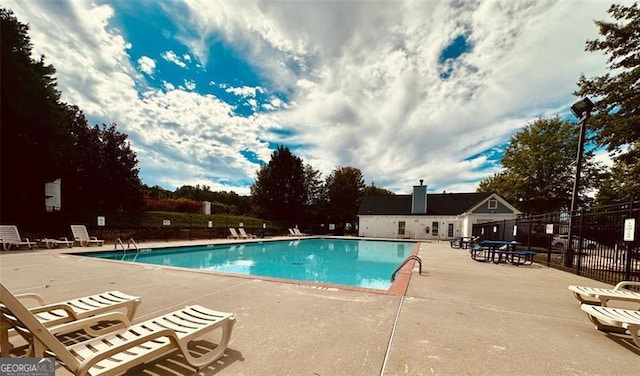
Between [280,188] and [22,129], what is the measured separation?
83.9ft

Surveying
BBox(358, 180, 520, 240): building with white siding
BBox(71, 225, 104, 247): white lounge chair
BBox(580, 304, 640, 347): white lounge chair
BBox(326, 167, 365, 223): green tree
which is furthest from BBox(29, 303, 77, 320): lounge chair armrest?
BBox(326, 167, 365, 223): green tree

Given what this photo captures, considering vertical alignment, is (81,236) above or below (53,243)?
above

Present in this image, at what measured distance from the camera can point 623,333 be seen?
348 centimetres

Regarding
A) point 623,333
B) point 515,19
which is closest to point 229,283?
point 623,333

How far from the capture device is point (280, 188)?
36.8 metres

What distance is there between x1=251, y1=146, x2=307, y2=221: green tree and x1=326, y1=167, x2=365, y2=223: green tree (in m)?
4.68

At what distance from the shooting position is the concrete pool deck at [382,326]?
2498 millimetres

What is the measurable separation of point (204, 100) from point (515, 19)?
16057 mm

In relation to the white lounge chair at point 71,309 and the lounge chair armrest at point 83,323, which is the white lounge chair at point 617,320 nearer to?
the lounge chair armrest at point 83,323

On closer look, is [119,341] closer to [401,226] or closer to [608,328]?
[608,328]

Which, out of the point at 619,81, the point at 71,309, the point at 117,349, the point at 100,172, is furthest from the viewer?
the point at 100,172

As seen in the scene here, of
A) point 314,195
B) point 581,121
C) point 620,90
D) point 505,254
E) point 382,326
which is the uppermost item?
point 620,90

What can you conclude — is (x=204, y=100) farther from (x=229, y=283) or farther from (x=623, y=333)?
(x=623, y=333)

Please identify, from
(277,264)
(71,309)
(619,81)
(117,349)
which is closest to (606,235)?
(619,81)
